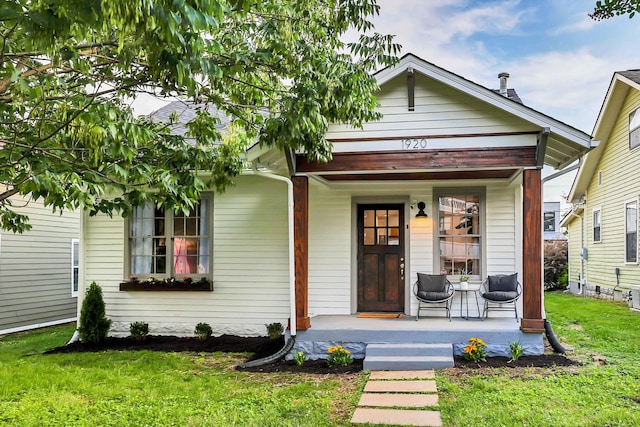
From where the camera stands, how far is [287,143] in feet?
19.3

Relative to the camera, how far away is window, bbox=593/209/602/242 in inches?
592

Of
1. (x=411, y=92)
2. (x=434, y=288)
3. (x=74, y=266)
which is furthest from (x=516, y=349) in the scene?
(x=74, y=266)

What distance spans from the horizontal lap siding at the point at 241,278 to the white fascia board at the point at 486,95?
3.06 metres

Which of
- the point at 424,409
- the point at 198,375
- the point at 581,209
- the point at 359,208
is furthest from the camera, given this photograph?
the point at 581,209

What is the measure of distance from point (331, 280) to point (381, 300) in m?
0.91

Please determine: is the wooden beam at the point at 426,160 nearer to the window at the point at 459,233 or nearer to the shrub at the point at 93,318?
the window at the point at 459,233

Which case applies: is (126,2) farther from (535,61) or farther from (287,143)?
(535,61)

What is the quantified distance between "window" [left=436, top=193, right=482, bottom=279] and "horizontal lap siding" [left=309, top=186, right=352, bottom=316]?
1.57m

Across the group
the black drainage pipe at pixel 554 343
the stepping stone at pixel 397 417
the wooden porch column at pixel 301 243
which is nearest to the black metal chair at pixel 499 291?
the black drainage pipe at pixel 554 343

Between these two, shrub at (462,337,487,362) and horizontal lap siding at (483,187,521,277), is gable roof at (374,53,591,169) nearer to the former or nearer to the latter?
horizontal lap siding at (483,187,521,277)

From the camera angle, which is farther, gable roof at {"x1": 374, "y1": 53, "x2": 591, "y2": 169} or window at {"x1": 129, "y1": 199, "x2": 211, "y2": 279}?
window at {"x1": 129, "y1": 199, "x2": 211, "y2": 279}

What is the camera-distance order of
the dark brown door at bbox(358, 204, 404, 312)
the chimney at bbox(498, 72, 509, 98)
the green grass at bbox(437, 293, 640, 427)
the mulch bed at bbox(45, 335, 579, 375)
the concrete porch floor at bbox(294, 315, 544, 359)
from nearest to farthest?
the green grass at bbox(437, 293, 640, 427), the mulch bed at bbox(45, 335, 579, 375), the concrete porch floor at bbox(294, 315, 544, 359), the dark brown door at bbox(358, 204, 404, 312), the chimney at bbox(498, 72, 509, 98)

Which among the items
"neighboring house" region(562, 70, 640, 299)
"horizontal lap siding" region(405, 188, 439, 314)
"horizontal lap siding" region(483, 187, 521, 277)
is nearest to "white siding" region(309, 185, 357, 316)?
"horizontal lap siding" region(405, 188, 439, 314)

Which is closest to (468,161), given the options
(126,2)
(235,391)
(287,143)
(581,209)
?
(287,143)
